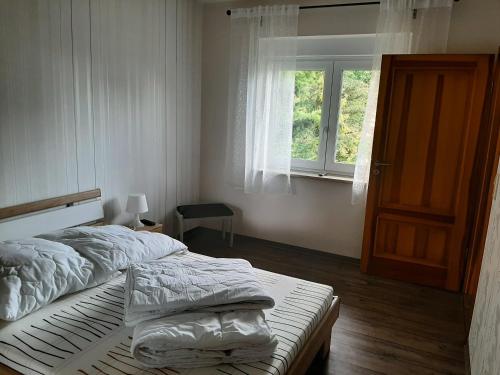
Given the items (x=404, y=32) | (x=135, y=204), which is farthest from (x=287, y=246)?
(x=404, y=32)

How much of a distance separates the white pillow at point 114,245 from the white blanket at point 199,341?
0.61m

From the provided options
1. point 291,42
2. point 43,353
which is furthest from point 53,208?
point 291,42

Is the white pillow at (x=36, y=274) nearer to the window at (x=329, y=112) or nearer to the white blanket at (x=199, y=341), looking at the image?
the white blanket at (x=199, y=341)

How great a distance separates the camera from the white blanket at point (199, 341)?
1.34 m

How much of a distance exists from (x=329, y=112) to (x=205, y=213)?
1582mm

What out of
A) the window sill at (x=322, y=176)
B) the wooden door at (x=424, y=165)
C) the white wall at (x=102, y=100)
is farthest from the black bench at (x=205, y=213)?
the wooden door at (x=424, y=165)

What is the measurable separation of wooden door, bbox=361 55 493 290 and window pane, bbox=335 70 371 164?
47 centimetres

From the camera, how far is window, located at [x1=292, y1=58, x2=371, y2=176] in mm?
3500

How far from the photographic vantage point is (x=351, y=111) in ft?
11.6

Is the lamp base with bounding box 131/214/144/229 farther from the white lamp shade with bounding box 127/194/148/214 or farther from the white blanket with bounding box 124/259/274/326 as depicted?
the white blanket with bounding box 124/259/274/326

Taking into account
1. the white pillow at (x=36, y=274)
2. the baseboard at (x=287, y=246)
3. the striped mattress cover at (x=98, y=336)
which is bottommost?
the baseboard at (x=287, y=246)

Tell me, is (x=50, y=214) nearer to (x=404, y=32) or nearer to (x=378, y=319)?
(x=378, y=319)

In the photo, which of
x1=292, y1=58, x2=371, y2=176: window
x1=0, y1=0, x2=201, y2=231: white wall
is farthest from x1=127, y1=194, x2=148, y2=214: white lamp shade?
x1=292, y1=58, x2=371, y2=176: window

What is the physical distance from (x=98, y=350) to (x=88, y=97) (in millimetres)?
1942
